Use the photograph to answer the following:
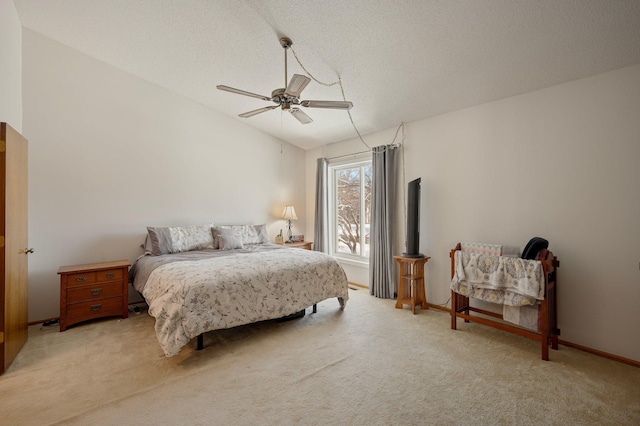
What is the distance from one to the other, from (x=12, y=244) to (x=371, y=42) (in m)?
3.51

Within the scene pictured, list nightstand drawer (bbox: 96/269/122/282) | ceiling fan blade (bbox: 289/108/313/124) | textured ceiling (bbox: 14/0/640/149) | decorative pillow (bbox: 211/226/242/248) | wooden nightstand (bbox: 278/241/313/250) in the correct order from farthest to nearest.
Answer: wooden nightstand (bbox: 278/241/313/250) < decorative pillow (bbox: 211/226/242/248) < nightstand drawer (bbox: 96/269/122/282) < ceiling fan blade (bbox: 289/108/313/124) < textured ceiling (bbox: 14/0/640/149)

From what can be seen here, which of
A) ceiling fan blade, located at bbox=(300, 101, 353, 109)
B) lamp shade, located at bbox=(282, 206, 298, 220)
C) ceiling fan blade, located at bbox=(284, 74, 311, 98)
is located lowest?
lamp shade, located at bbox=(282, 206, 298, 220)

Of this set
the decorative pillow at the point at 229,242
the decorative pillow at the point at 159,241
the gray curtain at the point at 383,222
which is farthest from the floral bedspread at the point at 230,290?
the gray curtain at the point at 383,222

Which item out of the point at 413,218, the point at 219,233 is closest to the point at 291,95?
the point at 413,218

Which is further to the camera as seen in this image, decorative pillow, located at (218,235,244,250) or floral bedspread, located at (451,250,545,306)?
decorative pillow, located at (218,235,244,250)

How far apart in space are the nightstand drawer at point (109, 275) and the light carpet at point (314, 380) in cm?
55

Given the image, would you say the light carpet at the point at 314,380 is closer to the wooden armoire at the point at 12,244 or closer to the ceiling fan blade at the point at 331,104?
the wooden armoire at the point at 12,244

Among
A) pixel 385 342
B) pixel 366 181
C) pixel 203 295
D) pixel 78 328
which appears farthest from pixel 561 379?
pixel 78 328

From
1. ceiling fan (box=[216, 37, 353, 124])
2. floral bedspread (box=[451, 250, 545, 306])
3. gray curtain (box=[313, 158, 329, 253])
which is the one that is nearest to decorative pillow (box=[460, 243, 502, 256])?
floral bedspread (box=[451, 250, 545, 306])

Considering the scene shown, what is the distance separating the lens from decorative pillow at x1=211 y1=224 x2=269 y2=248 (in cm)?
425

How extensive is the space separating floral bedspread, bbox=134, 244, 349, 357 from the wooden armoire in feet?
3.09

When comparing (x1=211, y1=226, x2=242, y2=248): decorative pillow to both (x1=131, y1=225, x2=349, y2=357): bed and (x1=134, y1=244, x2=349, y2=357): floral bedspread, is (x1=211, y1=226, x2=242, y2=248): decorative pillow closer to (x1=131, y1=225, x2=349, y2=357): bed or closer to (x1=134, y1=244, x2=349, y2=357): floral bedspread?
(x1=131, y1=225, x2=349, y2=357): bed

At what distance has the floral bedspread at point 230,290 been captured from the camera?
2299 millimetres

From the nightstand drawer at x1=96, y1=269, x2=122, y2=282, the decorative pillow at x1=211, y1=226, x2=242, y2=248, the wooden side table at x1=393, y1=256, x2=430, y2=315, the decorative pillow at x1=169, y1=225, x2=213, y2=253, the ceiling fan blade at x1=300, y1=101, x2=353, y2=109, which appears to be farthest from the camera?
the decorative pillow at x1=211, y1=226, x2=242, y2=248
